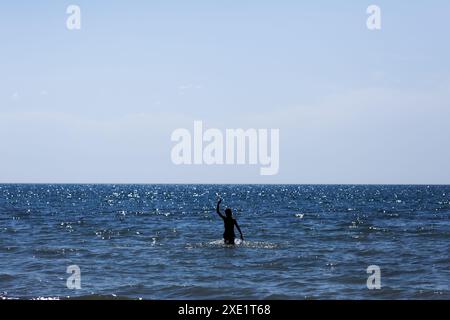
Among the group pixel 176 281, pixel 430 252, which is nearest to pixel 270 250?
pixel 430 252

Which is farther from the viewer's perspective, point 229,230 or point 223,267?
point 229,230

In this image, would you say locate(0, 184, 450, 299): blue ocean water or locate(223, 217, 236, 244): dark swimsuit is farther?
locate(223, 217, 236, 244): dark swimsuit

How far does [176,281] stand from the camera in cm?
1503

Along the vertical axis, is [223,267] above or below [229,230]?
below

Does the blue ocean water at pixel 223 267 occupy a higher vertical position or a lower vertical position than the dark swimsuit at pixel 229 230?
lower

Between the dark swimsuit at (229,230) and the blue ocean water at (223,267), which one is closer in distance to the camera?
the blue ocean water at (223,267)

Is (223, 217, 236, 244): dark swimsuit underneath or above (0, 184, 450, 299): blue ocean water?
above

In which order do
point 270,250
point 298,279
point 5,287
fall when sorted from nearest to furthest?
1. point 5,287
2. point 298,279
3. point 270,250
